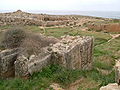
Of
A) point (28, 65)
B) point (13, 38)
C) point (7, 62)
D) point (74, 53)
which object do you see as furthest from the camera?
point (74, 53)

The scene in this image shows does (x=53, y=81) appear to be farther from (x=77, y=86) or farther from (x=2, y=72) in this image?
(x=2, y=72)

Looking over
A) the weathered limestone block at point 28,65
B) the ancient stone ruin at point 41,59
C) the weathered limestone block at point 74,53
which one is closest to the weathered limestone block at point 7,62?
the ancient stone ruin at point 41,59

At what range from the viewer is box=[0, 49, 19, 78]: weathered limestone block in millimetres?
8250

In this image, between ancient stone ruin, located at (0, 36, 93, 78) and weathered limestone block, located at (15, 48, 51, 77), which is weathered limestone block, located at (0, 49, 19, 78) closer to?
ancient stone ruin, located at (0, 36, 93, 78)

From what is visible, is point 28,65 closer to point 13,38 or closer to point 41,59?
point 41,59

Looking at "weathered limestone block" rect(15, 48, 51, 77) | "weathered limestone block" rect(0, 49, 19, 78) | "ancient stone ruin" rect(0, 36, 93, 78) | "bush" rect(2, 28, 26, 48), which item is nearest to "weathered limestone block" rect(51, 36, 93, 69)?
"ancient stone ruin" rect(0, 36, 93, 78)

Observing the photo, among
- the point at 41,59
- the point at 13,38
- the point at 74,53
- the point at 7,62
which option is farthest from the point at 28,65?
the point at 74,53

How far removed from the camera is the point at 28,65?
7.84 metres

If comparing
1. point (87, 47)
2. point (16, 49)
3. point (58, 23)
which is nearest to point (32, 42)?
point (16, 49)

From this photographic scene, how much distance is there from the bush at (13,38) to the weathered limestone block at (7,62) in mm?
483

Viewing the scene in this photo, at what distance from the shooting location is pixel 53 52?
8992 millimetres

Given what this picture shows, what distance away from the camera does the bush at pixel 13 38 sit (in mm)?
9180

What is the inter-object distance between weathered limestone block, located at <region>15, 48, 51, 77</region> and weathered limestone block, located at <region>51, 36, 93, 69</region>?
2.36ft

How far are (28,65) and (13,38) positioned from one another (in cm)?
183
